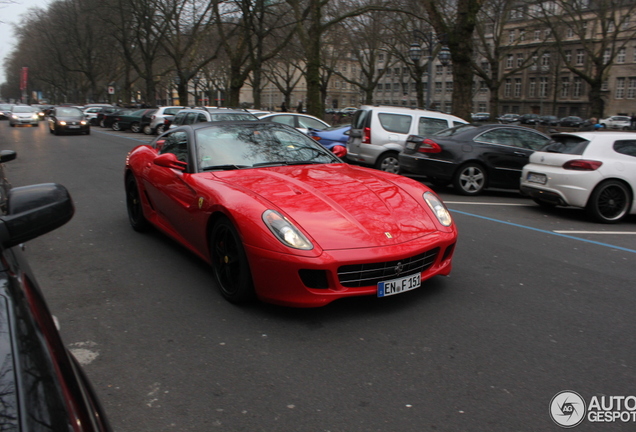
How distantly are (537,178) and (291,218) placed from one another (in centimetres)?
642

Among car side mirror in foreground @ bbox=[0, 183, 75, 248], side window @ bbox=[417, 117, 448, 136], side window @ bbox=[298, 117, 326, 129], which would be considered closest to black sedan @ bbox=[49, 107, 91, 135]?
side window @ bbox=[298, 117, 326, 129]

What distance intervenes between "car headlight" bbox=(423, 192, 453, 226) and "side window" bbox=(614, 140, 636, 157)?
5.29 metres

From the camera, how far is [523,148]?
11.1m

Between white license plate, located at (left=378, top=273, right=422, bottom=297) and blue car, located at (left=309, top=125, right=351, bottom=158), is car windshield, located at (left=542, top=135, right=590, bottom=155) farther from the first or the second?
blue car, located at (left=309, top=125, right=351, bottom=158)

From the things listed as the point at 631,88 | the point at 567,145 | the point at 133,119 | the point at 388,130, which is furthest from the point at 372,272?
the point at 631,88

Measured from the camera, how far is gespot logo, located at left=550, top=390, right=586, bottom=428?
276 cm

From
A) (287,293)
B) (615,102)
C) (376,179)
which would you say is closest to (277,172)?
(376,179)

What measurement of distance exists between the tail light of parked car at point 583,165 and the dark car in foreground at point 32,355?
8280 millimetres

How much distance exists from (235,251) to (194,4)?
38968 mm

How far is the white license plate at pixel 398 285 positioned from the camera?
396 centimetres

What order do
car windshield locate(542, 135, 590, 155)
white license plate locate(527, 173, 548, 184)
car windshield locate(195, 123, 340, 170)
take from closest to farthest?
1. car windshield locate(195, 123, 340, 170)
2. car windshield locate(542, 135, 590, 155)
3. white license plate locate(527, 173, 548, 184)

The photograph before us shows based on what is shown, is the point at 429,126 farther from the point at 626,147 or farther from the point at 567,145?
the point at 626,147

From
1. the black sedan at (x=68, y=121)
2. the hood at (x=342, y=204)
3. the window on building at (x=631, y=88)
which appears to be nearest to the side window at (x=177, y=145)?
the hood at (x=342, y=204)

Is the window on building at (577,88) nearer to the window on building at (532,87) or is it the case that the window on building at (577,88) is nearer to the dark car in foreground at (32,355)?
the window on building at (532,87)
